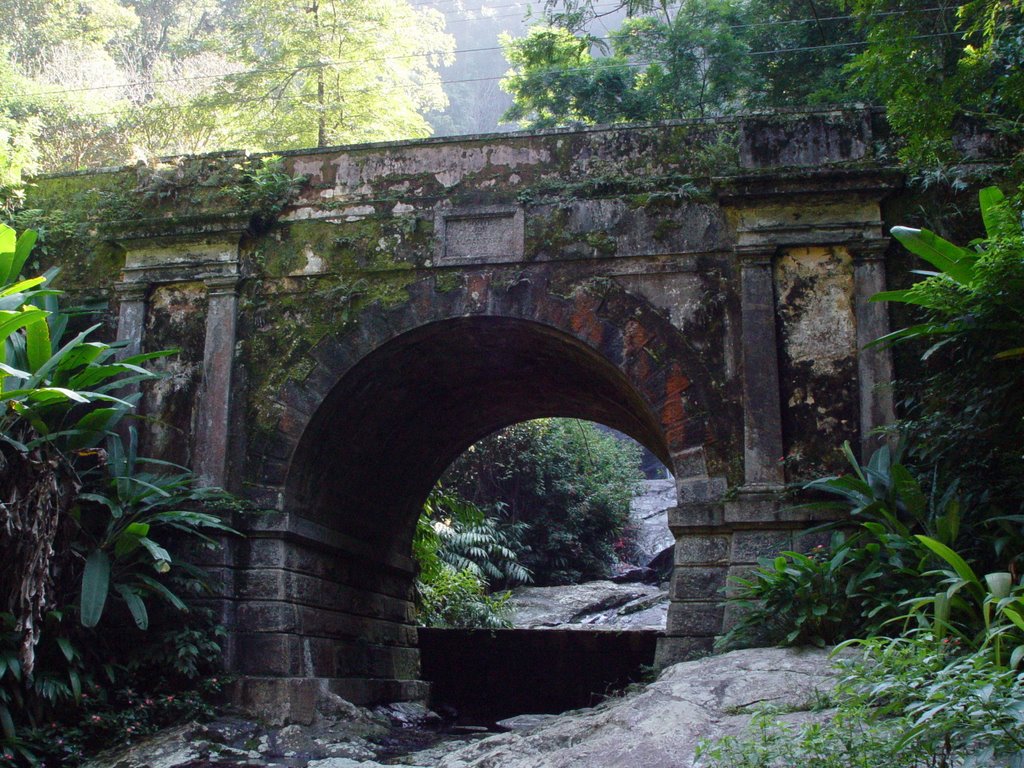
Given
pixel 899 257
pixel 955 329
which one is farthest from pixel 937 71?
pixel 955 329

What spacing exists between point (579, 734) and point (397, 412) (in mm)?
4441

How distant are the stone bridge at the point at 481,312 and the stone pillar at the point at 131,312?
0.02 meters

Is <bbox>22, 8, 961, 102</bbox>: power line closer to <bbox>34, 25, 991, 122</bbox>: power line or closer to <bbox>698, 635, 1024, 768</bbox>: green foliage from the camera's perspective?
<bbox>34, 25, 991, 122</bbox>: power line

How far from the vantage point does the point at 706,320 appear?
8.05m

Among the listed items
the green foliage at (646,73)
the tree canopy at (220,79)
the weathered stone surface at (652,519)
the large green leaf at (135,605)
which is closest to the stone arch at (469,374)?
the large green leaf at (135,605)

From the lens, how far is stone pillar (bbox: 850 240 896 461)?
7504 mm

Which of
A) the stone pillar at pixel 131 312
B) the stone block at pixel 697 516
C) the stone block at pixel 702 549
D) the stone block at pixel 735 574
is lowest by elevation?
the stone block at pixel 735 574

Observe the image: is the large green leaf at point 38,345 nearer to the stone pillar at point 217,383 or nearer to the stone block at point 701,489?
the stone pillar at point 217,383

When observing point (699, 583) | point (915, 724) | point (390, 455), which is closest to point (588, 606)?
point (390, 455)

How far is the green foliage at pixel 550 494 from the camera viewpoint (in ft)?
61.6

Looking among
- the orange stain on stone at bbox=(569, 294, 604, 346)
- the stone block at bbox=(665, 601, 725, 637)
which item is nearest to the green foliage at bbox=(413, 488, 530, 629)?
the orange stain on stone at bbox=(569, 294, 604, 346)

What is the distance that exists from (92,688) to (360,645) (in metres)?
2.73

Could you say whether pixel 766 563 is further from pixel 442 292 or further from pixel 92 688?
pixel 92 688

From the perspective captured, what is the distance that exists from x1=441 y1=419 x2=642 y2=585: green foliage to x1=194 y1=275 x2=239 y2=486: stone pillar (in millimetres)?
9433
